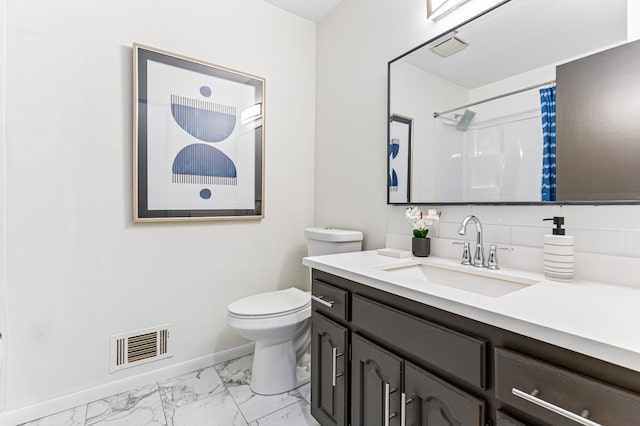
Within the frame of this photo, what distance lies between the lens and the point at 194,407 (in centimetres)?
157

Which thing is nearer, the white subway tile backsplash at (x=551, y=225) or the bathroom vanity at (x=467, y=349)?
the bathroom vanity at (x=467, y=349)

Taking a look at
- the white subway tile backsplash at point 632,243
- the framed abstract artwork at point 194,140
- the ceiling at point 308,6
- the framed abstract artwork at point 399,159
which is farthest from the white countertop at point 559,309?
the ceiling at point 308,6

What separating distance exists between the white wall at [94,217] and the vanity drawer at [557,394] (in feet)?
5.59

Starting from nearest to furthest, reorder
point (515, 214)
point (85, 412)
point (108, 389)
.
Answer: point (515, 214) → point (85, 412) → point (108, 389)

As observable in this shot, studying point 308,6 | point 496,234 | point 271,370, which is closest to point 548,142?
point 496,234

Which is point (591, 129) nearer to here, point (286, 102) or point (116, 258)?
point (286, 102)

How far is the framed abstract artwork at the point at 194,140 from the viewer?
1.70 metres

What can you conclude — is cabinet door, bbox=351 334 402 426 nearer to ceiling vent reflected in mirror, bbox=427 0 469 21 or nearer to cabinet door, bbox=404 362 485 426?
cabinet door, bbox=404 362 485 426

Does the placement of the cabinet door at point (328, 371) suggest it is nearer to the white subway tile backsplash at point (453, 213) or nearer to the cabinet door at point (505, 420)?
the cabinet door at point (505, 420)

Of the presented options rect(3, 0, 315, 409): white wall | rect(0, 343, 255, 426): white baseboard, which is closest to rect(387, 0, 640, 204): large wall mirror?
rect(3, 0, 315, 409): white wall

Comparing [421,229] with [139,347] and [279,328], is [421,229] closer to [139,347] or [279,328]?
[279,328]

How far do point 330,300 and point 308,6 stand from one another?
2077 mm

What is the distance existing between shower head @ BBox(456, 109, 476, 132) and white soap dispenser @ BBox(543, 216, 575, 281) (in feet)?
1.89

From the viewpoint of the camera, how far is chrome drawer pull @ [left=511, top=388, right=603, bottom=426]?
55cm
